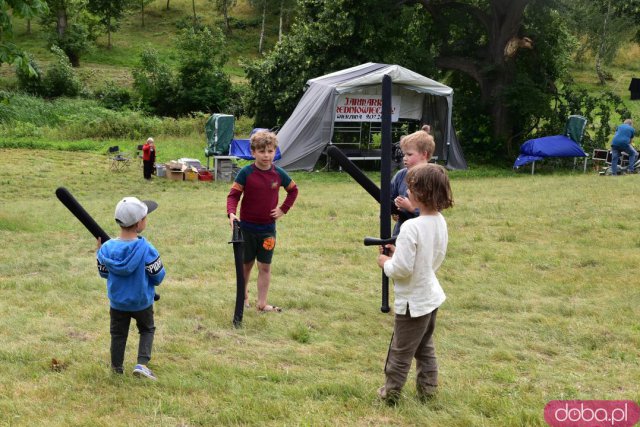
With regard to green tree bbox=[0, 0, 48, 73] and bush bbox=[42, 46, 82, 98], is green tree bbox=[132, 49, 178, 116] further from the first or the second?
green tree bbox=[0, 0, 48, 73]

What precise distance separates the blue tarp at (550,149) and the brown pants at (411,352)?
19122 mm

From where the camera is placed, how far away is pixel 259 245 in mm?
6723

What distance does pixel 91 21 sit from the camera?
5591cm

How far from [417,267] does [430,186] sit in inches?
19.4

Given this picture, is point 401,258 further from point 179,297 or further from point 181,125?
point 181,125

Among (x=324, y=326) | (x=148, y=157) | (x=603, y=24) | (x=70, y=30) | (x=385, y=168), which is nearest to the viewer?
(x=385, y=168)

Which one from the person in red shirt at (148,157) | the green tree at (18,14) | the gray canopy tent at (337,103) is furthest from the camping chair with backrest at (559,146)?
the green tree at (18,14)

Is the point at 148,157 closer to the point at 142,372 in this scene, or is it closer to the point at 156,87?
the point at 142,372

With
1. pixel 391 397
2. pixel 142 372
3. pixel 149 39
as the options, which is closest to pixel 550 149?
pixel 391 397

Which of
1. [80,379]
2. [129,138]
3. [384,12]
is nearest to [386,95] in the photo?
[80,379]

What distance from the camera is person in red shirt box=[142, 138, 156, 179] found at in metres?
19.8

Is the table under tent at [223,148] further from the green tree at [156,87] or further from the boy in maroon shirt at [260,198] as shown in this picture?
the green tree at [156,87]

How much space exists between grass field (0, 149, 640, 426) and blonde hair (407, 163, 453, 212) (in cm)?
127

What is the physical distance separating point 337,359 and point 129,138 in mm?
27449
